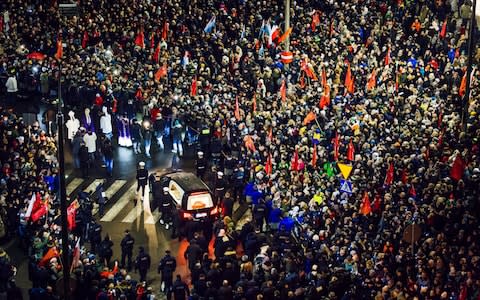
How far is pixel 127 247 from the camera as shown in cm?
3284

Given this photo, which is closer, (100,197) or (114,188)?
(100,197)

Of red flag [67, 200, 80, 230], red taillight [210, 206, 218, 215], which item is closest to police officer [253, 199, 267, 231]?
red taillight [210, 206, 218, 215]

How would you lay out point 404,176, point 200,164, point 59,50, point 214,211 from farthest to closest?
point 59,50 → point 200,164 → point 214,211 → point 404,176

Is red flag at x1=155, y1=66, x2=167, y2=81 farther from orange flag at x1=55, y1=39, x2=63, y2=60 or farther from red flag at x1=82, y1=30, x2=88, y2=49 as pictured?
red flag at x1=82, y1=30, x2=88, y2=49

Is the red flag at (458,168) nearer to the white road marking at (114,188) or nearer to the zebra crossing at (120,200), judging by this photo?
the zebra crossing at (120,200)

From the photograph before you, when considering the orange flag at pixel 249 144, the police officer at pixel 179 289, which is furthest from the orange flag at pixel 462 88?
the police officer at pixel 179 289

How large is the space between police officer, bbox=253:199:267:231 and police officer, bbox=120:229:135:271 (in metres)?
3.89

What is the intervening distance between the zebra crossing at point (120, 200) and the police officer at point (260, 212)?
12.5 feet

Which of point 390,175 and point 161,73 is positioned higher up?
point 161,73

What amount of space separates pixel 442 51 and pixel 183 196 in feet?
43.8

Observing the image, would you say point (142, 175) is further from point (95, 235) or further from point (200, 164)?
point (95, 235)

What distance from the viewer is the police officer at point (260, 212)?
Result: 34.4 m

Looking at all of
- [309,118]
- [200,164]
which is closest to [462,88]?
[309,118]

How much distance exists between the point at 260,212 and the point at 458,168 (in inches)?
252
